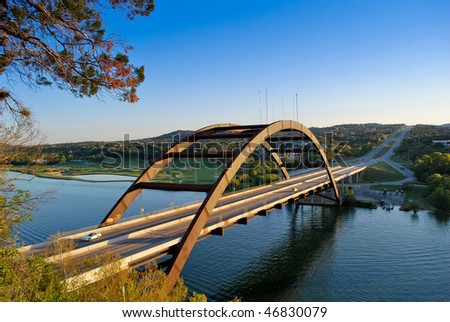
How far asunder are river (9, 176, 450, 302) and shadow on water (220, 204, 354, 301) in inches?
2.8

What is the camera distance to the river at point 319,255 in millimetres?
→ 21859

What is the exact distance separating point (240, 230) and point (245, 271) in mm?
10599

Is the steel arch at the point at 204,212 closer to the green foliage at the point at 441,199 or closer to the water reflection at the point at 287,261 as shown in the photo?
the water reflection at the point at 287,261

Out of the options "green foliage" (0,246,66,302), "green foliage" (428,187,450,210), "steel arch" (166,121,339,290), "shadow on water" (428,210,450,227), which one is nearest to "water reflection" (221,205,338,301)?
"steel arch" (166,121,339,290)

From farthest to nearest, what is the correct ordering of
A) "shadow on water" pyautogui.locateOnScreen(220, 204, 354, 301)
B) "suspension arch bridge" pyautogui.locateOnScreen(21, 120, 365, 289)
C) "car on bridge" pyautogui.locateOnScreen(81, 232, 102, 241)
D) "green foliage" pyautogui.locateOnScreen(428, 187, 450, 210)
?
1. "green foliage" pyautogui.locateOnScreen(428, 187, 450, 210)
2. "shadow on water" pyautogui.locateOnScreen(220, 204, 354, 301)
3. "car on bridge" pyautogui.locateOnScreen(81, 232, 102, 241)
4. "suspension arch bridge" pyautogui.locateOnScreen(21, 120, 365, 289)

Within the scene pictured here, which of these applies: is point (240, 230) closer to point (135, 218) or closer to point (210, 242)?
point (210, 242)

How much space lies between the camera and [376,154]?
101m

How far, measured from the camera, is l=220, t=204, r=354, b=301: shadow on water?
73.2 feet

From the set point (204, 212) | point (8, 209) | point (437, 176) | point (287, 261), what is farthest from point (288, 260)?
point (437, 176)

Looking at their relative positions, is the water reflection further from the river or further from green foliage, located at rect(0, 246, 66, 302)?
green foliage, located at rect(0, 246, 66, 302)

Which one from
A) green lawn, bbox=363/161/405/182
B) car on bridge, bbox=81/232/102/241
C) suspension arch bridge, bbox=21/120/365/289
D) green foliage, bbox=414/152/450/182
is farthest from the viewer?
green lawn, bbox=363/161/405/182

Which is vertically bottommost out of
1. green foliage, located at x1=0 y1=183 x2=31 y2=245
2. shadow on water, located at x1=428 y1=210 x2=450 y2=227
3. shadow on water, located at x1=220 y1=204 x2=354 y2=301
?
shadow on water, located at x1=220 y1=204 x2=354 y2=301

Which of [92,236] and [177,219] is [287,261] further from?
[92,236]
